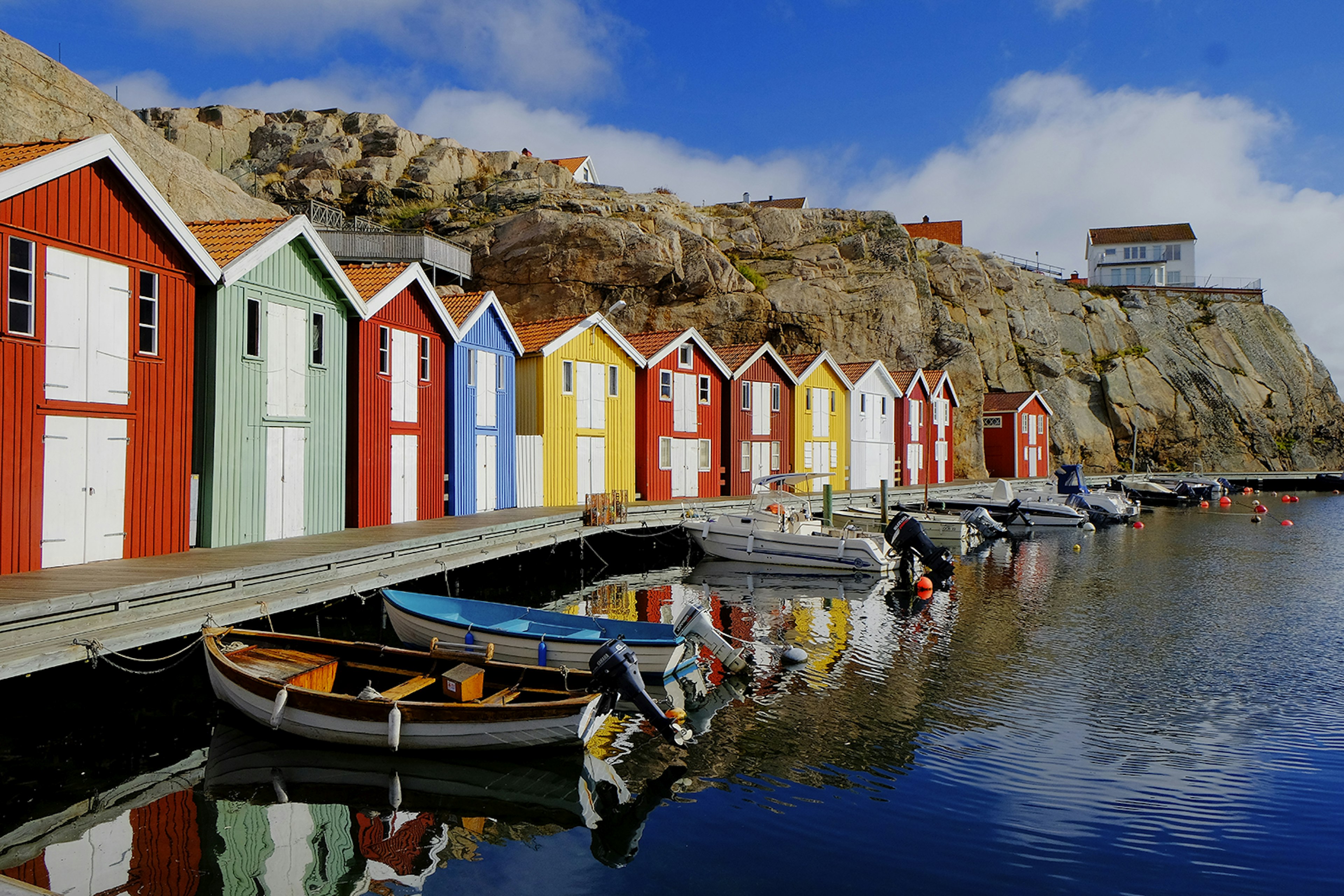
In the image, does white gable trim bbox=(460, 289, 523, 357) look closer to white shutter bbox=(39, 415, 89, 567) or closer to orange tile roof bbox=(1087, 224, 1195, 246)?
white shutter bbox=(39, 415, 89, 567)

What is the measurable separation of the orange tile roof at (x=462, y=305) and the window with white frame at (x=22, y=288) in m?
13.8

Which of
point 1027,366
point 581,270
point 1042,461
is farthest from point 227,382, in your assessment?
point 1027,366

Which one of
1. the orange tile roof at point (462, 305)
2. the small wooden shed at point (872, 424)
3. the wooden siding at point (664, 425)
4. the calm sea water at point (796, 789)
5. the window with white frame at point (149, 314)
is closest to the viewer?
the calm sea water at point (796, 789)

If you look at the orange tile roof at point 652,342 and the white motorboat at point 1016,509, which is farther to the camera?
the white motorboat at point 1016,509

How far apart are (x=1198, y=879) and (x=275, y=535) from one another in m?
19.7

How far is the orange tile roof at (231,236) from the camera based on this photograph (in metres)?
20.4

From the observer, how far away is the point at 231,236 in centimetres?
2141

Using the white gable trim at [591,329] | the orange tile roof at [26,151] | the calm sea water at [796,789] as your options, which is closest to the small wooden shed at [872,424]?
the white gable trim at [591,329]

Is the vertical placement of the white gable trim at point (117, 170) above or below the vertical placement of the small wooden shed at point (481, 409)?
above

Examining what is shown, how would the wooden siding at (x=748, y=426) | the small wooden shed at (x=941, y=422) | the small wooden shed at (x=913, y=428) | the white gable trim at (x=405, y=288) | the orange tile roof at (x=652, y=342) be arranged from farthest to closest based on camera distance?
the small wooden shed at (x=941, y=422) < the small wooden shed at (x=913, y=428) < the wooden siding at (x=748, y=426) < the orange tile roof at (x=652, y=342) < the white gable trim at (x=405, y=288)

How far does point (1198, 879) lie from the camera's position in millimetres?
8891

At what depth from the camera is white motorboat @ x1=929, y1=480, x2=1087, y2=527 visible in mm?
47375

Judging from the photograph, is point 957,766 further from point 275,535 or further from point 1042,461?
point 1042,461

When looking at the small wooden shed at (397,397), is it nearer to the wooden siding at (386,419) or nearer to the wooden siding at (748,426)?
the wooden siding at (386,419)
